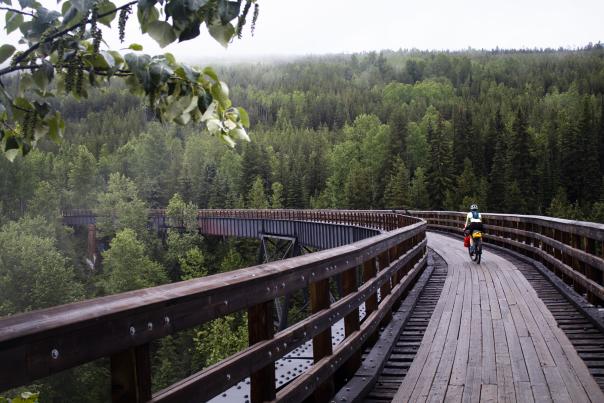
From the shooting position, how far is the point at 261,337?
3588 millimetres

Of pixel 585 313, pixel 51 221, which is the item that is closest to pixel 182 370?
pixel 51 221

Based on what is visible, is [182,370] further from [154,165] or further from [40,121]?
[154,165]

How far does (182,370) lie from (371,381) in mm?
51526

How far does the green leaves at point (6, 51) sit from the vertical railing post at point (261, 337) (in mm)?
1866

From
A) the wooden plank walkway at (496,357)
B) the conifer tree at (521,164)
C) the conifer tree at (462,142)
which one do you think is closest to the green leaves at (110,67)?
the wooden plank walkway at (496,357)

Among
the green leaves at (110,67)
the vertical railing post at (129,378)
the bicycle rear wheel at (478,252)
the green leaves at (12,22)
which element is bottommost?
the bicycle rear wheel at (478,252)

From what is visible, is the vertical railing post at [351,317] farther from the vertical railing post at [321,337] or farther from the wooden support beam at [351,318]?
the vertical railing post at [321,337]

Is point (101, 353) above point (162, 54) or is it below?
below

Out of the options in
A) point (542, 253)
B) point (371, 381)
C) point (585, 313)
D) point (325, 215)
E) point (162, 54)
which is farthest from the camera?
point (325, 215)

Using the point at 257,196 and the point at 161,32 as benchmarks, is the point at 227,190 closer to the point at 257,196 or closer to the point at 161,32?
the point at 257,196

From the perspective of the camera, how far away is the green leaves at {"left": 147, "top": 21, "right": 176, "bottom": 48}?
6.70 ft

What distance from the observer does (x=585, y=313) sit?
8.55 metres

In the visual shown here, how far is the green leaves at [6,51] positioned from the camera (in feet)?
7.17

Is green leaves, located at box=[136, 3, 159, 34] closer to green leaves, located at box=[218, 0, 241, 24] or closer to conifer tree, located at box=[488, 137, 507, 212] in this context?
green leaves, located at box=[218, 0, 241, 24]
